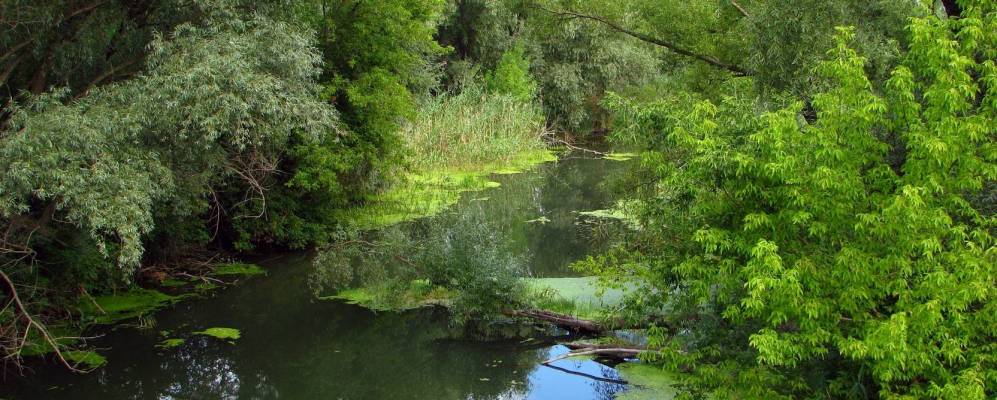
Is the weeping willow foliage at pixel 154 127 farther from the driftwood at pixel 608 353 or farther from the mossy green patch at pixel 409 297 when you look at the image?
the driftwood at pixel 608 353

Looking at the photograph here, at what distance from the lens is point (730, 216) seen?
24.8 ft

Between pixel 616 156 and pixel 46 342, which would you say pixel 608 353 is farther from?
pixel 616 156

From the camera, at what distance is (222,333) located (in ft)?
39.2

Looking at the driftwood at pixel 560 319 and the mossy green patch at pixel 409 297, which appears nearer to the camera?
the driftwood at pixel 560 319

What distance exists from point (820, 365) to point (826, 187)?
5.64ft

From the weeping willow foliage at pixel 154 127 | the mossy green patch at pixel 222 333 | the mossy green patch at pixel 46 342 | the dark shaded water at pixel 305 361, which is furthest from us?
the mossy green patch at pixel 222 333

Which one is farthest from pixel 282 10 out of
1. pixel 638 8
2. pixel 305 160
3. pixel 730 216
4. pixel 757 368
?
pixel 757 368

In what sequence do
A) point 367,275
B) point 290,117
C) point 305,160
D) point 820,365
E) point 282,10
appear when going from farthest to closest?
1. point 305,160
2. point 367,275
3. point 282,10
4. point 290,117
5. point 820,365

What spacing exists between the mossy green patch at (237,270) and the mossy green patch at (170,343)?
357 cm

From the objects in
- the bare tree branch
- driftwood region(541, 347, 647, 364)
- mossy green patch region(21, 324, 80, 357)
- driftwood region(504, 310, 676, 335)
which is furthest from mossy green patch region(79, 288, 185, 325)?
the bare tree branch

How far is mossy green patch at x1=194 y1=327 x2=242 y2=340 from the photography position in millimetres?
11844

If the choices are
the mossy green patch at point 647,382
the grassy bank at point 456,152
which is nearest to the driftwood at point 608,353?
the mossy green patch at point 647,382

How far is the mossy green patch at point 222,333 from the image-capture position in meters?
11.8

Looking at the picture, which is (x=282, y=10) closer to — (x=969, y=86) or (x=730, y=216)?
(x=730, y=216)
